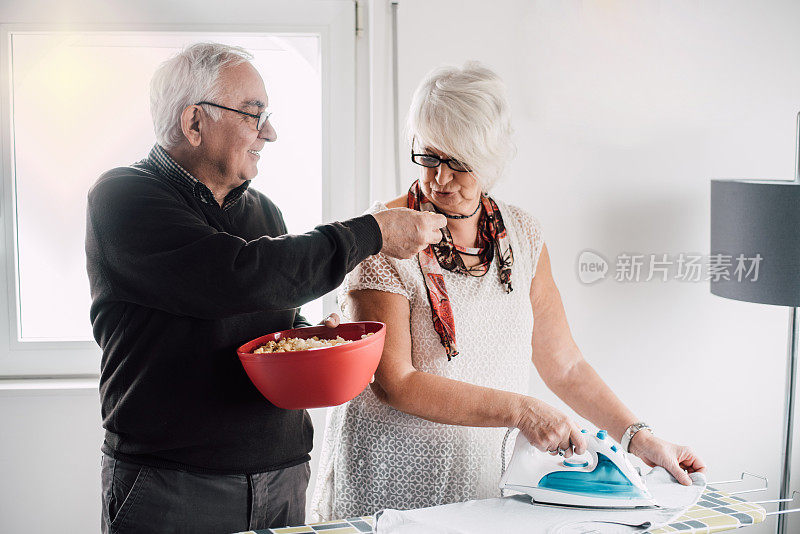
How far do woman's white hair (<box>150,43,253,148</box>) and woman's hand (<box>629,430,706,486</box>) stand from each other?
3.37 feet

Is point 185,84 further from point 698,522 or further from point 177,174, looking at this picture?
point 698,522

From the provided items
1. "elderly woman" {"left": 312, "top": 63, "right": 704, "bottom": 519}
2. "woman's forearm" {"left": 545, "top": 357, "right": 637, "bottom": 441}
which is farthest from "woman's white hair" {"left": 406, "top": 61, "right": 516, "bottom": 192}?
"woman's forearm" {"left": 545, "top": 357, "right": 637, "bottom": 441}

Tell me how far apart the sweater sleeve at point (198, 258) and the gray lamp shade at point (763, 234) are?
1.35 m

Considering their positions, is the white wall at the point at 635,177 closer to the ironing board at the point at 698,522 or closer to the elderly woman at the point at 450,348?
the elderly woman at the point at 450,348

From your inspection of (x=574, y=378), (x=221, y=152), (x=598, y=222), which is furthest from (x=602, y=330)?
(x=221, y=152)

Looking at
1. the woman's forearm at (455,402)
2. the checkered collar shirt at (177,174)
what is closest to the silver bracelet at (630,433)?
the woman's forearm at (455,402)

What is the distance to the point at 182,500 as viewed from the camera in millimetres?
1226

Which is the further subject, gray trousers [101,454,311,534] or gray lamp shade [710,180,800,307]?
gray lamp shade [710,180,800,307]

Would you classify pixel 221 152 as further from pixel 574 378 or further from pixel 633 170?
pixel 633 170

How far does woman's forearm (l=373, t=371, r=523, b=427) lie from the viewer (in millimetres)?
1271

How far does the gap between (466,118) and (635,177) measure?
1252 mm

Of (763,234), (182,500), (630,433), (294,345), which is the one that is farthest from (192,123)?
(763,234)

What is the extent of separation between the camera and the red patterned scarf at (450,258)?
1.35 m

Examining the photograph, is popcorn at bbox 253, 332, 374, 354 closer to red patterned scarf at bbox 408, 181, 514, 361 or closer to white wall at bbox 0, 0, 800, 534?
red patterned scarf at bbox 408, 181, 514, 361
